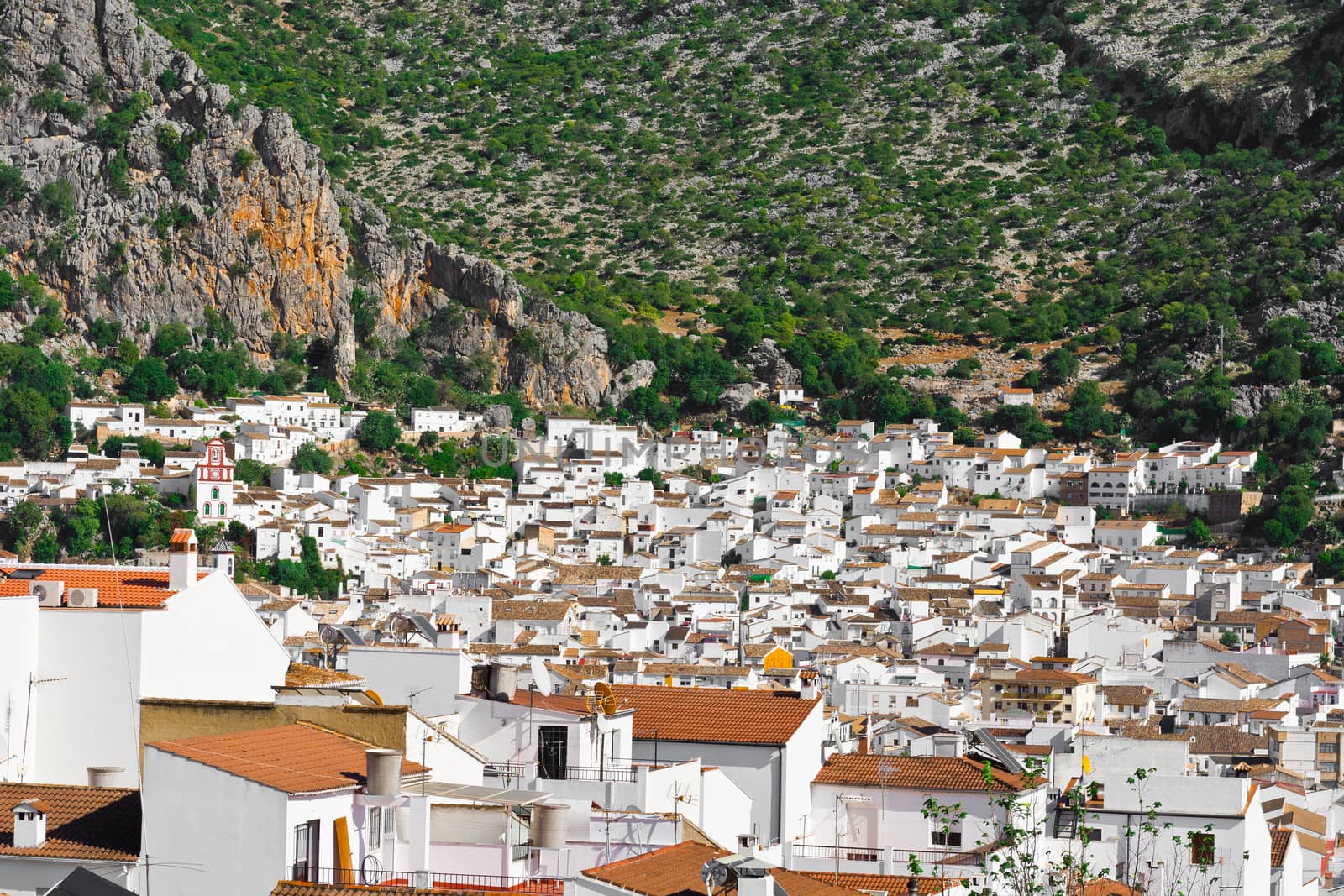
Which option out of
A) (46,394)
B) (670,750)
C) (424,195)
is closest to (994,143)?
(424,195)

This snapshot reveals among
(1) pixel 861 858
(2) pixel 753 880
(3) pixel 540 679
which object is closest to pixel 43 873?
(2) pixel 753 880

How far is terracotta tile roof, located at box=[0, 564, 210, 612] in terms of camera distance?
65.8 feet

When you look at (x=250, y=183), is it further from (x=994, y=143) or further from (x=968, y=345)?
(x=994, y=143)

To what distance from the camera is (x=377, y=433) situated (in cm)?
10606

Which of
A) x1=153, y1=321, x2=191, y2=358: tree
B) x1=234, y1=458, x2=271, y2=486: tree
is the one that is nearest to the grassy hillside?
x1=153, y1=321, x2=191, y2=358: tree

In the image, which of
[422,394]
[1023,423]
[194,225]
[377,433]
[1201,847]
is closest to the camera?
[1201,847]

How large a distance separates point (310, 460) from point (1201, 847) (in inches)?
3244

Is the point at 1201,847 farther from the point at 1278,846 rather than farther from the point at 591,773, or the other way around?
the point at 1278,846

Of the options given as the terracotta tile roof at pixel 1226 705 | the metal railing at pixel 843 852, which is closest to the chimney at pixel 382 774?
the metal railing at pixel 843 852

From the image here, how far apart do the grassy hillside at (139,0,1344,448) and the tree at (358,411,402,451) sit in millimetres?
18131

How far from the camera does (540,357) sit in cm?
11962

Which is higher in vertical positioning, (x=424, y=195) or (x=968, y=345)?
(x=424, y=195)

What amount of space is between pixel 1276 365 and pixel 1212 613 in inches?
1628

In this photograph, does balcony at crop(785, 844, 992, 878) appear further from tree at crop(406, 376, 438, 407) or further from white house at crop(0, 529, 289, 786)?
tree at crop(406, 376, 438, 407)
